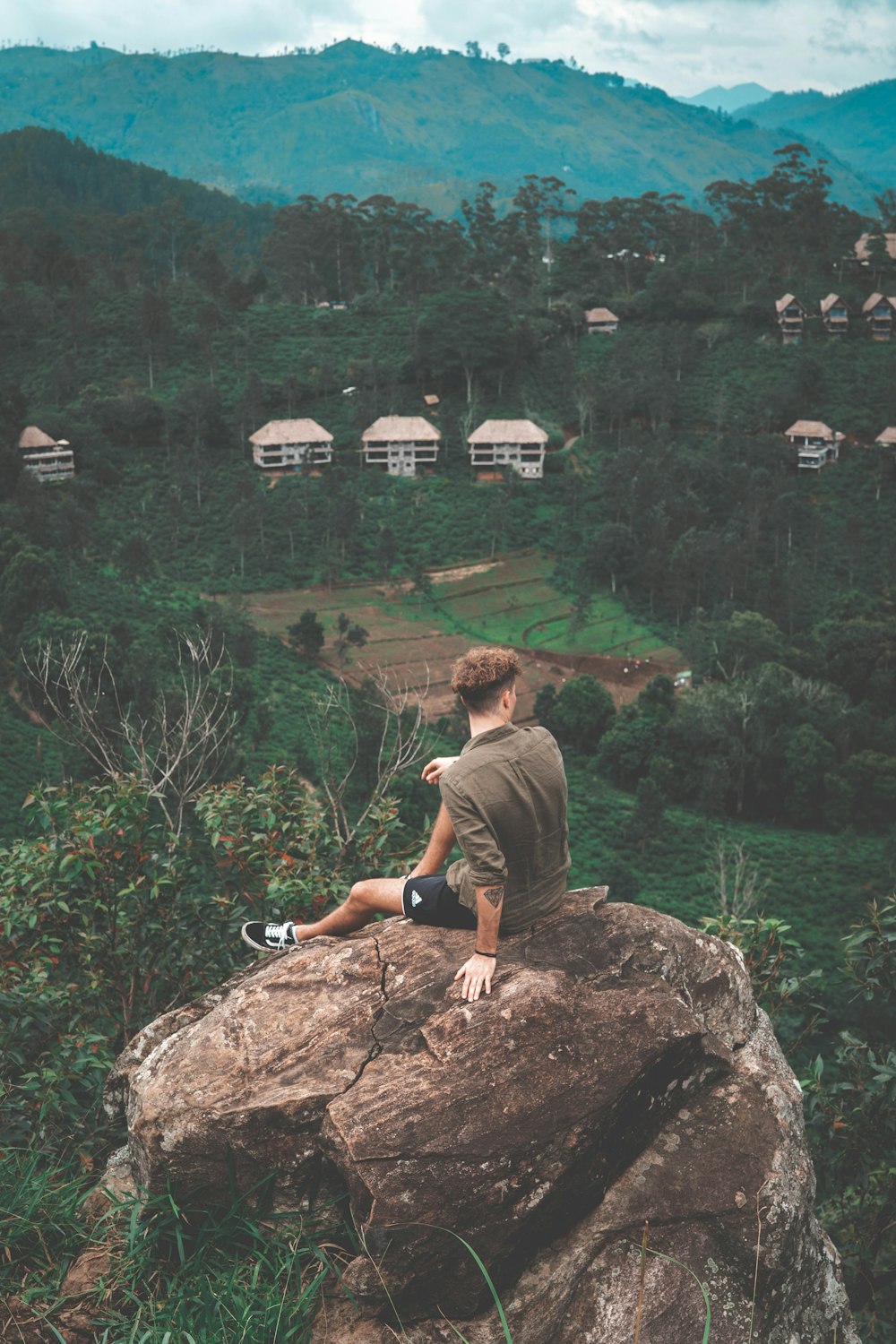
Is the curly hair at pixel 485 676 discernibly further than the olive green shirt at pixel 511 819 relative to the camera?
Yes

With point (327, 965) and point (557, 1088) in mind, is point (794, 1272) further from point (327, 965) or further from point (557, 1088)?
point (327, 965)

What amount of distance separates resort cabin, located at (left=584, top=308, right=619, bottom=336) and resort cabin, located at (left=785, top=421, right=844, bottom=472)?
1303 centimetres

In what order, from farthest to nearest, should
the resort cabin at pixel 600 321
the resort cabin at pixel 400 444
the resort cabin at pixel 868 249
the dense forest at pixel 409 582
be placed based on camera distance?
the resort cabin at pixel 868 249 < the resort cabin at pixel 600 321 < the resort cabin at pixel 400 444 < the dense forest at pixel 409 582

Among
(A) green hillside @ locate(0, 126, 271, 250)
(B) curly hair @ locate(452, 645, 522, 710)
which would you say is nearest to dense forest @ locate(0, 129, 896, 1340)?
(B) curly hair @ locate(452, 645, 522, 710)

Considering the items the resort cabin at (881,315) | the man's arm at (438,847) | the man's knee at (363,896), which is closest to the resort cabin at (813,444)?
the resort cabin at (881,315)

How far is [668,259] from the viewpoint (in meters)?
59.4

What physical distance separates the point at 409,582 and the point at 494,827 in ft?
111

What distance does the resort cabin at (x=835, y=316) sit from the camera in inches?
1960

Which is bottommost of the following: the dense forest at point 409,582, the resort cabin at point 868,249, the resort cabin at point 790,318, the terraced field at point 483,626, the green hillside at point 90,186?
the terraced field at point 483,626

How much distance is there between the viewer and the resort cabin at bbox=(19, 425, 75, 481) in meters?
38.2

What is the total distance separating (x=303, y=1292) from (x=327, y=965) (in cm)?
108

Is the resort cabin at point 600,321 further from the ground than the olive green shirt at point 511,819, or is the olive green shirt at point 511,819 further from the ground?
the resort cabin at point 600,321

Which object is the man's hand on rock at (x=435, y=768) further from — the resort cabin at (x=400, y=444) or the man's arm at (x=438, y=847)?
the resort cabin at (x=400, y=444)

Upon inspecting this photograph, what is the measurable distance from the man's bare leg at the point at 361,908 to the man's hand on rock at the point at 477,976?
1.93ft
